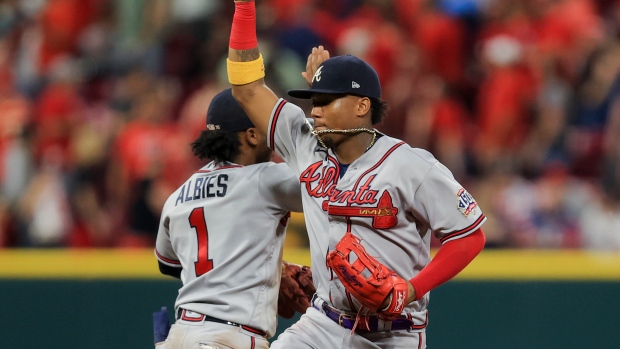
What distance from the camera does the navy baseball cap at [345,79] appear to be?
4.30 m

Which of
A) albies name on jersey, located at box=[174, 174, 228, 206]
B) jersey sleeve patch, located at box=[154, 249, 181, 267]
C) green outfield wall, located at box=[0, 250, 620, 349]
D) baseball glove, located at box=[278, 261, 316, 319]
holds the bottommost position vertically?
green outfield wall, located at box=[0, 250, 620, 349]

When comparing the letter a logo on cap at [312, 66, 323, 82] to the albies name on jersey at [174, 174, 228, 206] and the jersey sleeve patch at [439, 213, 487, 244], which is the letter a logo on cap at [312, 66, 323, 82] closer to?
the albies name on jersey at [174, 174, 228, 206]

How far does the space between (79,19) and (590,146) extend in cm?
536

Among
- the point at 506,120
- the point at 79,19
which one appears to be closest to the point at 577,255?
the point at 506,120

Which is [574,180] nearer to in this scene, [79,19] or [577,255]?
[577,255]

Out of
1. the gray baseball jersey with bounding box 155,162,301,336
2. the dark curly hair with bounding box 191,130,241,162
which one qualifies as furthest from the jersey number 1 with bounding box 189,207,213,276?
the dark curly hair with bounding box 191,130,241,162

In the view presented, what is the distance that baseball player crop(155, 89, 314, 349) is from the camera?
4.47 meters

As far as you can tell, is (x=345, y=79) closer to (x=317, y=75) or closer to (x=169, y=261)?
(x=317, y=75)

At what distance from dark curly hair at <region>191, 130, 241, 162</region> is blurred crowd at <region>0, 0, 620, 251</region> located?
3.04 m

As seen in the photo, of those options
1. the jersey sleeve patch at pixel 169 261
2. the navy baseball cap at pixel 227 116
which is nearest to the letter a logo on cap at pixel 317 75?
the navy baseball cap at pixel 227 116

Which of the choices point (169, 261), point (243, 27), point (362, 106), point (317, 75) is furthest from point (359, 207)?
point (169, 261)

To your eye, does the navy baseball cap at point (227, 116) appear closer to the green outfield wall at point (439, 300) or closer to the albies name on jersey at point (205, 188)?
the albies name on jersey at point (205, 188)

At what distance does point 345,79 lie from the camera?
4.31m

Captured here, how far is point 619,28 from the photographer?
29.1ft
